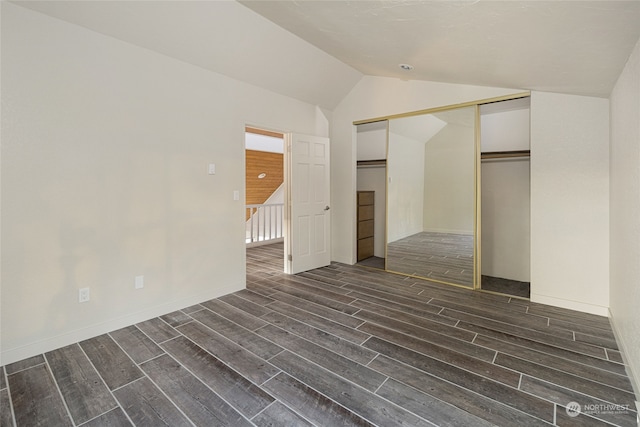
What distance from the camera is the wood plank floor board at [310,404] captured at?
155 centimetres

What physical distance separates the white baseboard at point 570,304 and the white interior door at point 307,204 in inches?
111

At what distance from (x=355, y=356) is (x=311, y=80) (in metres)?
3.49

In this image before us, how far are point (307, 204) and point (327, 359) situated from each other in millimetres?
2647

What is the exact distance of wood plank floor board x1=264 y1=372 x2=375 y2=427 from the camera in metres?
1.55

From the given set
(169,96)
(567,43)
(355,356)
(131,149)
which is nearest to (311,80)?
(169,96)

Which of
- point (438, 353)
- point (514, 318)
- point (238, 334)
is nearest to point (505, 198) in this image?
point (514, 318)

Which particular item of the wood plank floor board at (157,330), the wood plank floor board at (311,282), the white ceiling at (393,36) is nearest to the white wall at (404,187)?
the white ceiling at (393,36)

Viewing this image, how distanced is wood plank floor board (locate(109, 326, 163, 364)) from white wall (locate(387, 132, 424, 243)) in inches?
133

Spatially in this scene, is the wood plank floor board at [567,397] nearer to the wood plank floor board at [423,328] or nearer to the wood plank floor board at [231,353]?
the wood plank floor board at [423,328]

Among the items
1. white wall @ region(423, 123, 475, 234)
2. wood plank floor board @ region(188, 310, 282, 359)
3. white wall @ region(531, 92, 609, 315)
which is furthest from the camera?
white wall @ region(423, 123, 475, 234)

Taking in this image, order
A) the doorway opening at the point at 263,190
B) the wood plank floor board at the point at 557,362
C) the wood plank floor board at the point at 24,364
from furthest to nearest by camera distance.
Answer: the doorway opening at the point at 263,190 < the wood plank floor board at the point at 24,364 < the wood plank floor board at the point at 557,362

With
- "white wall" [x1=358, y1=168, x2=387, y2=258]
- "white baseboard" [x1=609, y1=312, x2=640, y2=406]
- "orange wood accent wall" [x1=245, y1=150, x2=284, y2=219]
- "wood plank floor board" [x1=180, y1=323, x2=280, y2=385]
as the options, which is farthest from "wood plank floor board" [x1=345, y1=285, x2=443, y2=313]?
"orange wood accent wall" [x1=245, y1=150, x2=284, y2=219]

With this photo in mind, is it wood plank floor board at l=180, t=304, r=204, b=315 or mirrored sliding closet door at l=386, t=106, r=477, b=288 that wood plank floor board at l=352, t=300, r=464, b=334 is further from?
wood plank floor board at l=180, t=304, r=204, b=315

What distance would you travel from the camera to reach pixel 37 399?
5.71 feet
